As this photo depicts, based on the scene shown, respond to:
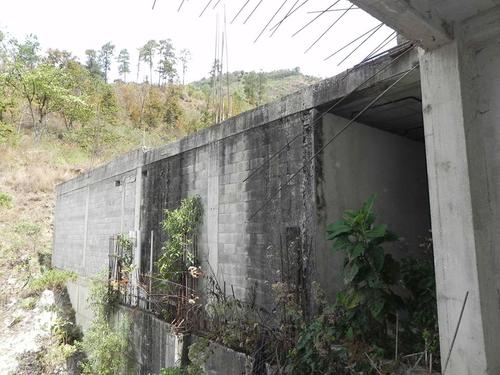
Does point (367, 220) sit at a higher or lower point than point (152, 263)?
higher

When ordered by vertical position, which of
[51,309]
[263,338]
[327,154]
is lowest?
[51,309]

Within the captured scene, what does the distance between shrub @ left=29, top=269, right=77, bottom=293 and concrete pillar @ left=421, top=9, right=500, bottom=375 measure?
36.0ft

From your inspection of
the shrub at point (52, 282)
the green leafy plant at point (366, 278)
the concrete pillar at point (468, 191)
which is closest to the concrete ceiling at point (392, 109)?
the concrete pillar at point (468, 191)

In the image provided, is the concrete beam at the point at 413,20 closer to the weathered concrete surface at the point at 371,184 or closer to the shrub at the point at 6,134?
the weathered concrete surface at the point at 371,184

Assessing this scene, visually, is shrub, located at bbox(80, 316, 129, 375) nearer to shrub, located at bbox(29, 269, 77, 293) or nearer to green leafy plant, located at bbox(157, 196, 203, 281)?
green leafy plant, located at bbox(157, 196, 203, 281)

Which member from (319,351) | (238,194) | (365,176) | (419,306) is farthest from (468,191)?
(238,194)

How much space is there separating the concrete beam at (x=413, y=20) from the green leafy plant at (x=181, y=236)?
4.28 meters

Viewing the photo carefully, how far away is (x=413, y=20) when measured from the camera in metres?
2.21

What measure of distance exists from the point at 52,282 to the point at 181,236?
758cm

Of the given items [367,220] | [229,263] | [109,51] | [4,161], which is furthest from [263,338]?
[109,51]

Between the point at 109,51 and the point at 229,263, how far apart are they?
47400mm

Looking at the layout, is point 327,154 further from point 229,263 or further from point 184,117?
point 184,117

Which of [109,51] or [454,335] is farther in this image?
[109,51]

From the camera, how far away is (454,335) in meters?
2.30
